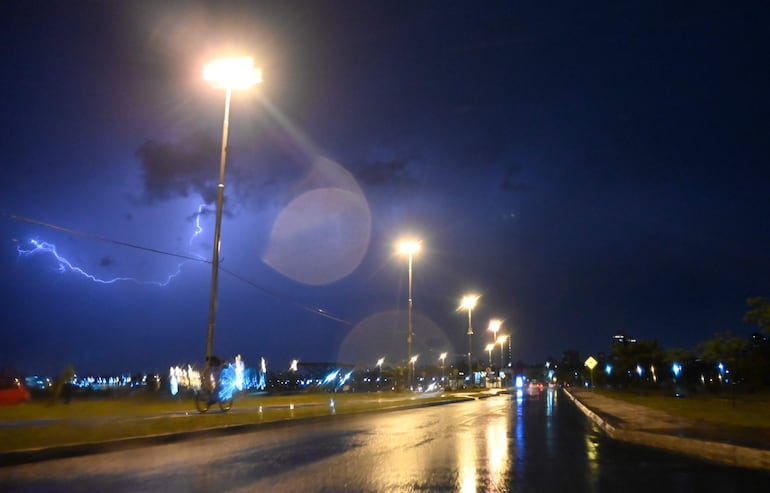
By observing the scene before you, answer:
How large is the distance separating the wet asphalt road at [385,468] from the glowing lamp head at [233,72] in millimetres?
11982

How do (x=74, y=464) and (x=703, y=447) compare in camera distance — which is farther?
(x=703, y=447)

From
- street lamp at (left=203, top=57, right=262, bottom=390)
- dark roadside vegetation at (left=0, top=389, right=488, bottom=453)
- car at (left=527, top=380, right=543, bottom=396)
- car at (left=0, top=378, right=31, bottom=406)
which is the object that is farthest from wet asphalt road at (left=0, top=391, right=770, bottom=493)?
car at (left=527, top=380, right=543, bottom=396)

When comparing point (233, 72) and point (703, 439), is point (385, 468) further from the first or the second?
point (233, 72)

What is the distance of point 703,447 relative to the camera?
1465 cm

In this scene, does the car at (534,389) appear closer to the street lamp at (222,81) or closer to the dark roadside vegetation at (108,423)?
the dark roadside vegetation at (108,423)

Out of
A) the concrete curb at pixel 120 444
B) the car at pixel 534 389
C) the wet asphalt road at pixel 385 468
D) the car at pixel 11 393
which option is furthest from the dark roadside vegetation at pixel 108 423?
the car at pixel 534 389

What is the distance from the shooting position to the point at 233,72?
23.2 m

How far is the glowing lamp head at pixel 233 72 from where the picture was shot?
23.1 m

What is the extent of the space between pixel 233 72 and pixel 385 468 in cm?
1566

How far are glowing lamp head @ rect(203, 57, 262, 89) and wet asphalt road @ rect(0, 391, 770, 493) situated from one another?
472 inches

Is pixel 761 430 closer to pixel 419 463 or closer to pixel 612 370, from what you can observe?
pixel 419 463

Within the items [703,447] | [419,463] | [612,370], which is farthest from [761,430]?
[612,370]

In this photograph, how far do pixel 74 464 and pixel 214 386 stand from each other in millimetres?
9665

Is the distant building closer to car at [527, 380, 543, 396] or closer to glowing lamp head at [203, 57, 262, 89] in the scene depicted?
car at [527, 380, 543, 396]
